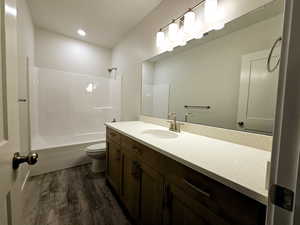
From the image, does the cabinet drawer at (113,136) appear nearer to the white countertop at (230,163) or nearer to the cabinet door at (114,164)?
the cabinet door at (114,164)

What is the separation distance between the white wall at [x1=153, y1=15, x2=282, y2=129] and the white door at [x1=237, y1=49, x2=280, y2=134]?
48 millimetres

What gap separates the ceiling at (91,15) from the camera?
6.26 feet

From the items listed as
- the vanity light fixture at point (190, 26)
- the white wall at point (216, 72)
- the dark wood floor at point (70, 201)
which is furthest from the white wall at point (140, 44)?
the dark wood floor at point (70, 201)

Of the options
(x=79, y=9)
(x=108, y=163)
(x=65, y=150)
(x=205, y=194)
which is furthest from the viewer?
(x=65, y=150)

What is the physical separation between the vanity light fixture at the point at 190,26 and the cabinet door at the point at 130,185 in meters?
1.37

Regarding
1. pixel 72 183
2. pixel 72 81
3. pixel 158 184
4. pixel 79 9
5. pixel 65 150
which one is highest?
pixel 79 9

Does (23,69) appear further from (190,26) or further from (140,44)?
(190,26)

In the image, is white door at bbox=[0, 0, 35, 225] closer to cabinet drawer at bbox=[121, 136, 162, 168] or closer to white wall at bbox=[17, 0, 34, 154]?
cabinet drawer at bbox=[121, 136, 162, 168]

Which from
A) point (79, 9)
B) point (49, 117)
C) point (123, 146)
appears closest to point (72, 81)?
point (49, 117)

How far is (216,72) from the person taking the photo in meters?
1.31

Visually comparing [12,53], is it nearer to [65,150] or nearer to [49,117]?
[65,150]

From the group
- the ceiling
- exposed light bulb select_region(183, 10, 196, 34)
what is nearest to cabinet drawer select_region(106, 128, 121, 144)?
exposed light bulb select_region(183, 10, 196, 34)

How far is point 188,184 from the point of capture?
737mm

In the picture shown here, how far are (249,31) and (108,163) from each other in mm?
2059
